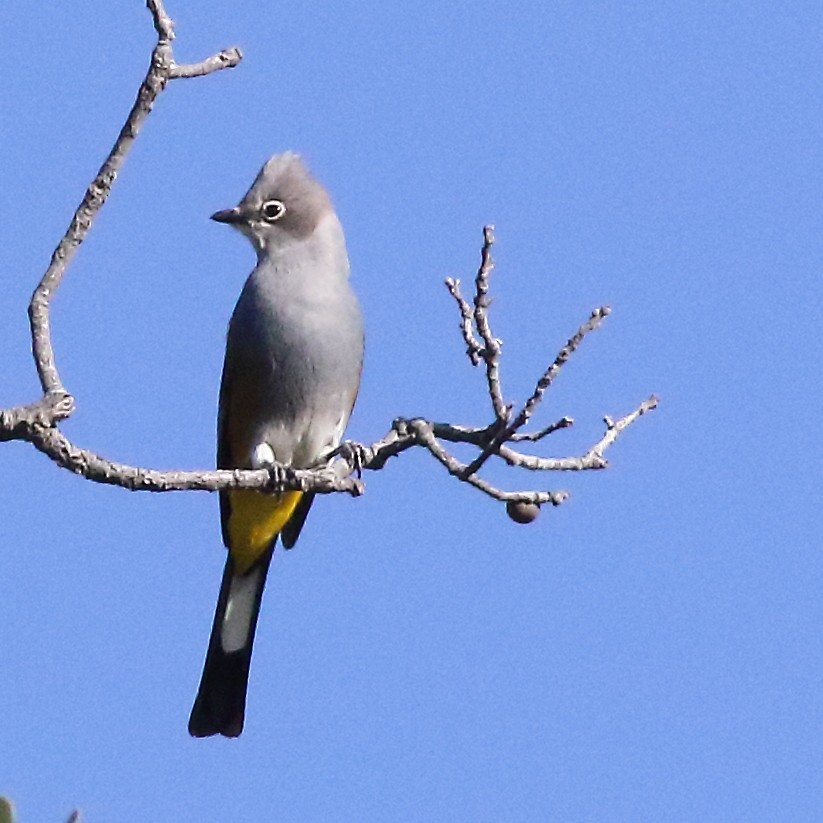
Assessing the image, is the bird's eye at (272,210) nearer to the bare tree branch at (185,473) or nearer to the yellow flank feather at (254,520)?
the yellow flank feather at (254,520)

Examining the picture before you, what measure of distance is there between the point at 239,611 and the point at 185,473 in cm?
416

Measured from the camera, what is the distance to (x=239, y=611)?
9.55 metres

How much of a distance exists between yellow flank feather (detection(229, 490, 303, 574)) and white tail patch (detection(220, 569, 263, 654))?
17cm

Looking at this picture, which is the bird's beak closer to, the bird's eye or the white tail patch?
the bird's eye

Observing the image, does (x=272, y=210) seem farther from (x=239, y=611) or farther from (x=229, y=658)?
(x=229, y=658)

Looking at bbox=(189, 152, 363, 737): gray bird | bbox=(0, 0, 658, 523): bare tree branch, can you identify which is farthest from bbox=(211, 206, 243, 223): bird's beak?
bbox=(0, 0, 658, 523): bare tree branch

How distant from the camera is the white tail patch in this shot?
944cm

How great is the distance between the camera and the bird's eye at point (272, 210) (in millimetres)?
8656

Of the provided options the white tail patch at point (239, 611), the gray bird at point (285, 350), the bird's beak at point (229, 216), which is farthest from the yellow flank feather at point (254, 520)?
the bird's beak at point (229, 216)

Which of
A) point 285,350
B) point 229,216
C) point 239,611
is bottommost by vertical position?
point 239,611

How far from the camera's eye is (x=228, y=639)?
9.69m

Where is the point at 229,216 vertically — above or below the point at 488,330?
above

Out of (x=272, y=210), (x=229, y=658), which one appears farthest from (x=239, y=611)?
(x=272, y=210)

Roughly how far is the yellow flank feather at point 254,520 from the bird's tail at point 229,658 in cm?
23
